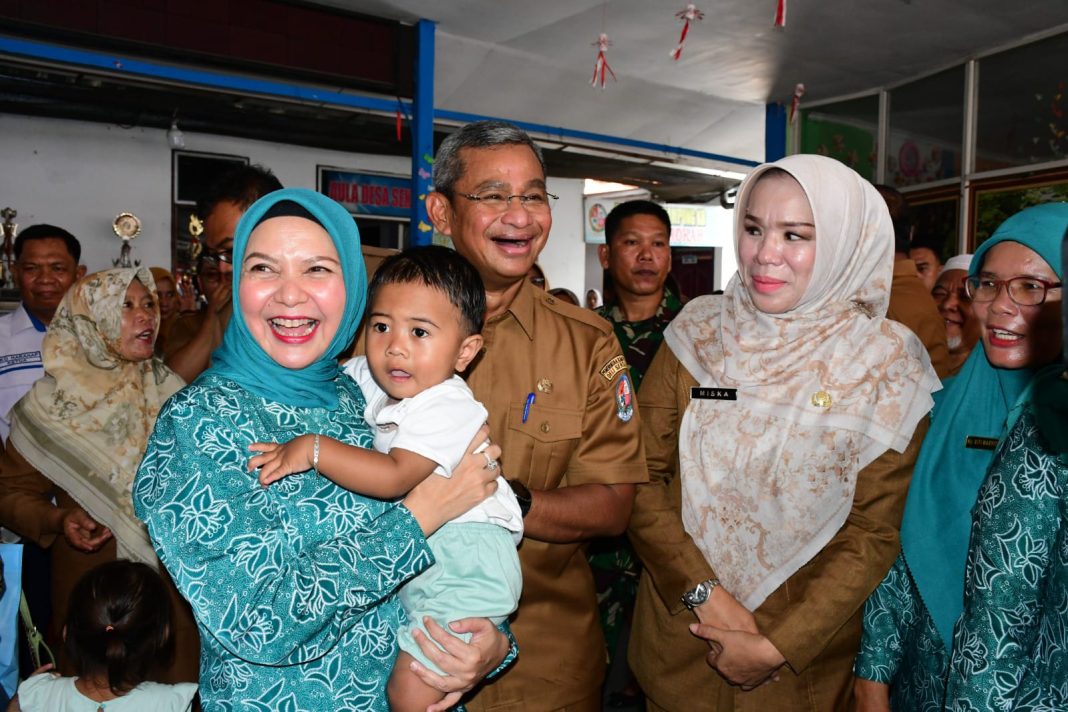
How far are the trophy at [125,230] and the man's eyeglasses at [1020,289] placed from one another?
8662 mm

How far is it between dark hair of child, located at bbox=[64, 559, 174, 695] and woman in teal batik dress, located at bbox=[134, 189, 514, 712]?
87 centimetres

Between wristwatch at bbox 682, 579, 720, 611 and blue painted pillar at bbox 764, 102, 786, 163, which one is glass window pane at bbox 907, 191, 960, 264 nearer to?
blue painted pillar at bbox 764, 102, 786, 163

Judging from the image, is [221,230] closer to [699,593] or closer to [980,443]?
[699,593]

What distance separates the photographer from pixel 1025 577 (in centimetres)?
146

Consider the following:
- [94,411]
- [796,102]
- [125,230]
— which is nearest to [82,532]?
[94,411]

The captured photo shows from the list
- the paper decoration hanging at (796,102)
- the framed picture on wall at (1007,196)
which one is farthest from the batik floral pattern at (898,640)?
the paper decoration hanging at (796,102)

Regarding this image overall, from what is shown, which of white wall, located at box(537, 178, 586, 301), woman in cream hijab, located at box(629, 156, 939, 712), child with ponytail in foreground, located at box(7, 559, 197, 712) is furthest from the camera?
white wall, located at box(537, 178, 586, 301)

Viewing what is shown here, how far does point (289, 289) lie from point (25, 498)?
6.56ft

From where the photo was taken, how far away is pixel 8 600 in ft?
7.73

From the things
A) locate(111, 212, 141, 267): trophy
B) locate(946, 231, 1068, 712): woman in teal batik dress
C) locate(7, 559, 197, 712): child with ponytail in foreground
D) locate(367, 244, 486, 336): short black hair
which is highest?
locate(111, 212, 141, 267): trophy

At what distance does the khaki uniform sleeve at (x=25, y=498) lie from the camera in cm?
274

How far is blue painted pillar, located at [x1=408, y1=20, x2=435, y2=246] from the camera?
22.3 ft

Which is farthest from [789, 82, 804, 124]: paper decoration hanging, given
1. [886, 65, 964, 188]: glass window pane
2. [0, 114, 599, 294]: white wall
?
[0, 114, 599, 294]: white wall

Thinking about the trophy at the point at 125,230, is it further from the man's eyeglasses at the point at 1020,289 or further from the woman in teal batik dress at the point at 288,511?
the man's eyeglasses at the point at 1020,289
